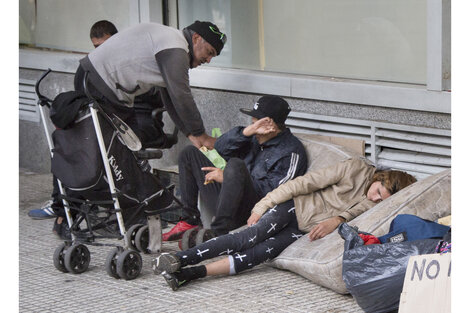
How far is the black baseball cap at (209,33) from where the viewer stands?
20.1 ft

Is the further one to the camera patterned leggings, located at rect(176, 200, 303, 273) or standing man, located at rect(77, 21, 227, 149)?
standing man, located at rect(77, 21, 227, 149)

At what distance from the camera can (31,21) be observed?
33.1 feet

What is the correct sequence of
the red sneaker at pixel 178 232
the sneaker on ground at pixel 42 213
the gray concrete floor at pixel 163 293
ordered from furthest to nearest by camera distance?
the sneaker on ground at pixel 42 213 < the red sneaker at pixel 178 232 < the gray concrete floor at pixel 163 293

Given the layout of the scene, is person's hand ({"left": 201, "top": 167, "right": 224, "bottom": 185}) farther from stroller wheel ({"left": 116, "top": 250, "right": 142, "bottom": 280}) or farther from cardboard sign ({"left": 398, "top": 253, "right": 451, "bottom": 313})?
cardboard sign ({"left": 398, "top": 253, "right": 451, "bottom": 313})

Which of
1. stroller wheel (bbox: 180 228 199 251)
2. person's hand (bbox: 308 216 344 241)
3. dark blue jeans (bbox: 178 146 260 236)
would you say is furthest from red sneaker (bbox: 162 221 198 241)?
person's hand (bbox: 308 216 344 241)

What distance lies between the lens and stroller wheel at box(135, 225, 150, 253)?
6109 millimetres

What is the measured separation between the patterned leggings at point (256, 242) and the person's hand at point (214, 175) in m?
0.66

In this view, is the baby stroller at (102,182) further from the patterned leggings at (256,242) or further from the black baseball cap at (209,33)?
the black baseball cap at (209,33)

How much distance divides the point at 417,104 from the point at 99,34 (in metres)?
2.98

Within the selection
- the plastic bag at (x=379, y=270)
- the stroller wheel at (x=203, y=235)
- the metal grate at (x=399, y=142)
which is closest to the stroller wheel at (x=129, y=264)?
the stroller wheel at (x=203, y=235)

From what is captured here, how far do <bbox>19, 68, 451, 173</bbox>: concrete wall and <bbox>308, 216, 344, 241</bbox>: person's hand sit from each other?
104cm

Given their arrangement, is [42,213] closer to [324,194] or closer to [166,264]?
[166,264]

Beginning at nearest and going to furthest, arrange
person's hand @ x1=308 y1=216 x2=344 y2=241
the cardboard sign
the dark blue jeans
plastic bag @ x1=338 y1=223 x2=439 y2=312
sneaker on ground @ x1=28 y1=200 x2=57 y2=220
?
1. the cardboard sign
2. plastic bag @ x1=338 y1=223 x2=439 y2=312
3. person's hand @ x1=308 y1=216 x2=344 y2=241
4. the dark blue jeans
5. sneaker on ground @ x1=28 y1=200 x2=57 y2=220
